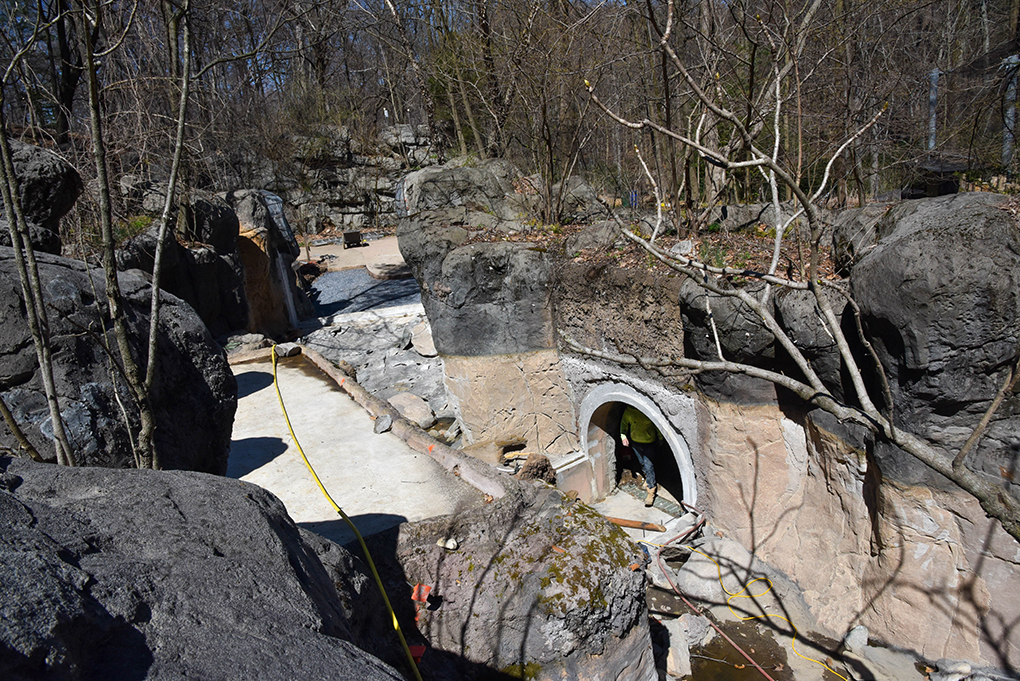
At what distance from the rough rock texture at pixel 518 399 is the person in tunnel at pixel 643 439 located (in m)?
0.73

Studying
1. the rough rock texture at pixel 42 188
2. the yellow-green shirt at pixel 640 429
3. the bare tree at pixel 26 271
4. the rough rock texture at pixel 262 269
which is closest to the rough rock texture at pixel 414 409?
the yellow-green shirt at pixel 640 429

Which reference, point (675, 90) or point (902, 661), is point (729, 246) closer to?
point (675, 90)

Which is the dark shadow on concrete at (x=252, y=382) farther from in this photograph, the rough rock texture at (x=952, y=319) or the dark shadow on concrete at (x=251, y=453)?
the rough rock texture at (x=952, y=319)

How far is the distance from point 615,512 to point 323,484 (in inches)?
168

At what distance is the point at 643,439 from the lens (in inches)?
323

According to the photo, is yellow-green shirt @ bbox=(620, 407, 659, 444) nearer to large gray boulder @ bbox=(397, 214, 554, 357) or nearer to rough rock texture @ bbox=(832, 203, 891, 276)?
large gray boulder @ bbox=(397, 214, 554, 357)

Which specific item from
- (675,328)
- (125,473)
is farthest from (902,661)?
(125,473)

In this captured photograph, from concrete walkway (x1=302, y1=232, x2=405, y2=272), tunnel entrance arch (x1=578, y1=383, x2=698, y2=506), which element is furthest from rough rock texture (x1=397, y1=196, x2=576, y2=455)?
concrete walkway (x1=302, y1=232, x2=405, y2=272)

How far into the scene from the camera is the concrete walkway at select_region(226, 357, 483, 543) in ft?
16.5

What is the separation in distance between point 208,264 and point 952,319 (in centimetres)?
1148

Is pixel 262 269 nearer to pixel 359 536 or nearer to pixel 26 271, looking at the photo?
pixel 359 536

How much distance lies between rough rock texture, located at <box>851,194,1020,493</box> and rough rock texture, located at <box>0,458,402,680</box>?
432 centimetres

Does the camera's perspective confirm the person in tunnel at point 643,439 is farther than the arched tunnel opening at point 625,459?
No

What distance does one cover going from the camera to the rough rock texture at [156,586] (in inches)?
57.0
